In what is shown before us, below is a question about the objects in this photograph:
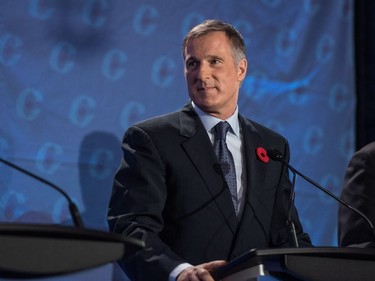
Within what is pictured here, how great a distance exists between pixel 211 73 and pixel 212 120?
175 millimetres

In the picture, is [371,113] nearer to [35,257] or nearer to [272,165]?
[272,165]

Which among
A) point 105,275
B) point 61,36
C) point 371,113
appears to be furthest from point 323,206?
point 105,275

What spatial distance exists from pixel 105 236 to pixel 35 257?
0.15 metres

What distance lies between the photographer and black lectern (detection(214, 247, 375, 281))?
169 centimetres

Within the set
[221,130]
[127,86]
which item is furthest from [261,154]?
[127,86]

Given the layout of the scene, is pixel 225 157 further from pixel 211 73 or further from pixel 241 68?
pixel 241 68

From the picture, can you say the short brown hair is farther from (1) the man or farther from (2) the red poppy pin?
(2) the red poppy pin

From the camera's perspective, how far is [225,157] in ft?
8.68

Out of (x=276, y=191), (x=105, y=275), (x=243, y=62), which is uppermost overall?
(x=243, y=62)

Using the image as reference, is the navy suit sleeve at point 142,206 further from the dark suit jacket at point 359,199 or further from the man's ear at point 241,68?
the dark suit jacket at point 359,199

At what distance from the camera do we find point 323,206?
3.65 m

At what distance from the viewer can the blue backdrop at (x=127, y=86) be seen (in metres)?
2.88

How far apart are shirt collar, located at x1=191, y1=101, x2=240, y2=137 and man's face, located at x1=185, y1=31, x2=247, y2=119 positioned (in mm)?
21

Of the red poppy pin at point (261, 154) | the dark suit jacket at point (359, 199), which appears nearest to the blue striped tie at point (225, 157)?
the red poppy pin at point (261, 154)
